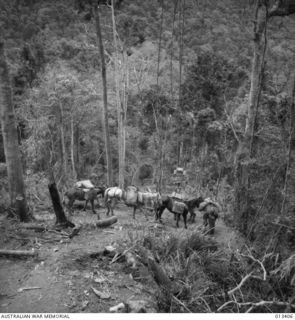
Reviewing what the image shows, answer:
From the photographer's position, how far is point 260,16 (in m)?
7.14

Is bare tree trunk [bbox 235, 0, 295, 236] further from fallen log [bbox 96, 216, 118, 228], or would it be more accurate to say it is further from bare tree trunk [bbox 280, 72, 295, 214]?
fallen log [bbox 96, 216, 118, 228]

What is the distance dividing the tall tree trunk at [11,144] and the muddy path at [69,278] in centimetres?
48

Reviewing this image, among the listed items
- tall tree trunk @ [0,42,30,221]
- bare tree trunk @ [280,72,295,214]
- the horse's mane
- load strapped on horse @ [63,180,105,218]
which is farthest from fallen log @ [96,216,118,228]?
bare tree trunk @ [280,72,295,214]

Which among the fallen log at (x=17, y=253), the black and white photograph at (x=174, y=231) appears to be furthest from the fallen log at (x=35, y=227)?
the fallen log at (x=17, y=253)

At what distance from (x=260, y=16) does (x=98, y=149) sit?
16.1 meters

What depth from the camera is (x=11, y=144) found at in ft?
20.0

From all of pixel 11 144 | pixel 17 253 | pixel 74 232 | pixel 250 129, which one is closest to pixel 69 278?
pixel 17 253

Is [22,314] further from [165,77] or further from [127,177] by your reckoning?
[165,77]

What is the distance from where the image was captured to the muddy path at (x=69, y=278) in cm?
374

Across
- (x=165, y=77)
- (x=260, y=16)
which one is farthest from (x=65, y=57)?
(x=260, y=16)

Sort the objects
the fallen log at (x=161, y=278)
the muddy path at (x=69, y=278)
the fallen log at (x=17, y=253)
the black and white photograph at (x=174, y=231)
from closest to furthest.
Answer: the muddy path at (x=69, y=278) → the black and white photograph at (x=174, y=231) → the fallen log at (x=161, y=278) → the fallen log at (x=17, y=253)

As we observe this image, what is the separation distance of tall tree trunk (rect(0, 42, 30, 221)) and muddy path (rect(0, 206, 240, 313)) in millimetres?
482

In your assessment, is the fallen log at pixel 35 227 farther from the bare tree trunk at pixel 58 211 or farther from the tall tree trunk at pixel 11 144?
the tall tree trunk at pixel 11 144

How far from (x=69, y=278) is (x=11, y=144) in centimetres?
326
